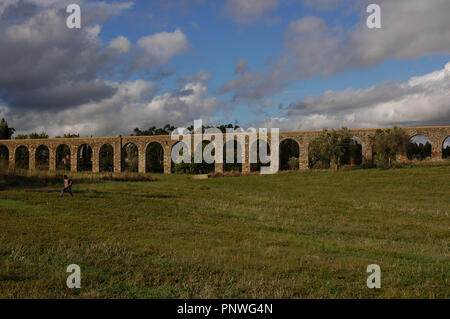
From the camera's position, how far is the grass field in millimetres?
5094

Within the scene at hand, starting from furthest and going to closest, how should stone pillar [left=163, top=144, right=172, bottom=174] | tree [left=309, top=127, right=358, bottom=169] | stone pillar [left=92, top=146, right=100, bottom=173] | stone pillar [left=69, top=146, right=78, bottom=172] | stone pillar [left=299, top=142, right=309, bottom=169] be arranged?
stone pillar [left=69, top=146, right=78, bottom=172] < stone pillar [left=92, top=146, right=100, bottom=173] < stone pillar [left=163, top=144, right=172, bottom=174] < stone pillar [left=299, top=142, right=309, bottom=169] < tree [left=309, top=127, right=358, bottom=169]

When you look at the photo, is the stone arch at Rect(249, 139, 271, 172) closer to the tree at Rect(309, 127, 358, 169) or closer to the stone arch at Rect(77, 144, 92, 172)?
the tree at Rect(309, 127, 358, 169)

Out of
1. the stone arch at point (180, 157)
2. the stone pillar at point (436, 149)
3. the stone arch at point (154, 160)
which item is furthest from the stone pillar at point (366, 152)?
the stone arch at point (154, 160)

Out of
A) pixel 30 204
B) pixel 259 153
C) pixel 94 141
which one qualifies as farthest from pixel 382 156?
pixel 94 141

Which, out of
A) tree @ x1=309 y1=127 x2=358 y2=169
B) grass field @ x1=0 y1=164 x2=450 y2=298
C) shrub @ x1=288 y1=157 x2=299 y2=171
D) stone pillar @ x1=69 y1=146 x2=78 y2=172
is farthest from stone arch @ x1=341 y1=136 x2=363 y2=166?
stone pillar @ x1=69 y1=146 x2=78 y2=172

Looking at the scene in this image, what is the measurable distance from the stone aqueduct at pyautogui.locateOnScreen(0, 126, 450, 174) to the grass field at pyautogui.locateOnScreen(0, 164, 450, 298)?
24298mm

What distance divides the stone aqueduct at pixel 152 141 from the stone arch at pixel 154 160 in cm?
193

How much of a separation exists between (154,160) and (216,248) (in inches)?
1952

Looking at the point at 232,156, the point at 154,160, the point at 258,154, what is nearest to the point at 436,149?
the point at 258,154

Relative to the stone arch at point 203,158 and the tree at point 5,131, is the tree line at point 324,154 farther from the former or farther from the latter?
the tree at point 5,131

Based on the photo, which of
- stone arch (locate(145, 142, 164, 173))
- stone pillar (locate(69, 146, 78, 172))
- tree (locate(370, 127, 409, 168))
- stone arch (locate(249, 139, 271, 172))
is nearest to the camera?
tree (locate(370, 127, 409, 168))

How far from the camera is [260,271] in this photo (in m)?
5.88

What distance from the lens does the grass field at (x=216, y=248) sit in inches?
201
